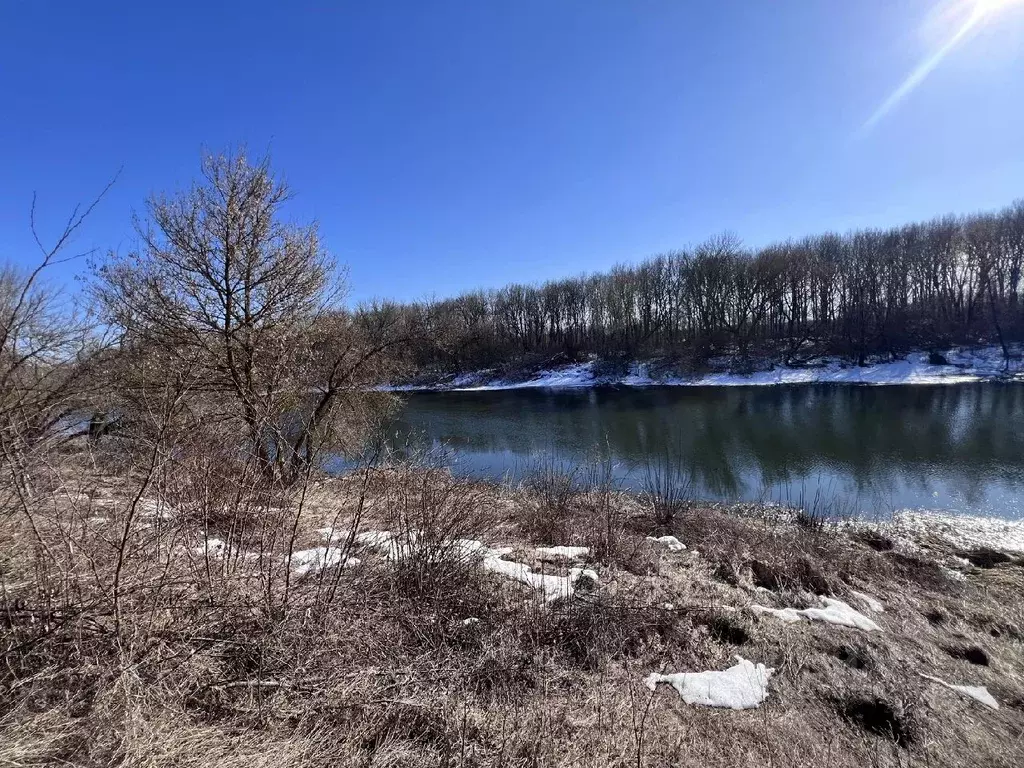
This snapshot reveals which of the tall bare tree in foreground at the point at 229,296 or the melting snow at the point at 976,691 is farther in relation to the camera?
the tall bare tree in foreground at the point at 229,296

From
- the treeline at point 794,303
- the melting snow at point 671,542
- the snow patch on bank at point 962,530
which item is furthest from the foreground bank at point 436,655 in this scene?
the treeline at point 794,303

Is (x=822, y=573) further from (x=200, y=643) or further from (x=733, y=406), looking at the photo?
(x=733, y=406)

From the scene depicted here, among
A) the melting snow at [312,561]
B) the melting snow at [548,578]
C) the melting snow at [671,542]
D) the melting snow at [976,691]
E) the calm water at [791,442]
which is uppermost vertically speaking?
the melting snow at [312,561]

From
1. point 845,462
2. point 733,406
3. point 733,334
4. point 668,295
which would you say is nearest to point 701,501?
point 845,462

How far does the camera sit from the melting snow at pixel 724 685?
336 centimetres

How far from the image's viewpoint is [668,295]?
51.8 meters

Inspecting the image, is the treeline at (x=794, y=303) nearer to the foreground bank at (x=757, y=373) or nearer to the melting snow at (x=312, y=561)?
the foreground bank at (x=757, y=373)

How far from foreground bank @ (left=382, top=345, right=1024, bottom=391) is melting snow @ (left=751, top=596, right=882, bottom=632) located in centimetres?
3263

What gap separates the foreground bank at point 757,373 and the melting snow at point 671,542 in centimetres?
3009

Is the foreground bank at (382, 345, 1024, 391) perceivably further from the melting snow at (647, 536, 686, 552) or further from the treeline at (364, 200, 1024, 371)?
the melting snow at (647, 536, 686, 552)

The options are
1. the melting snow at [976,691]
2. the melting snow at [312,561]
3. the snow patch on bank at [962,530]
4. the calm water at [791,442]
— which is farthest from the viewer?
the calm water at [791,442]

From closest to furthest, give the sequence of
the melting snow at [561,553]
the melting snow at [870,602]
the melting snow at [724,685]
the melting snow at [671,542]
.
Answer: the melting snow at [724,685] → the melting snow at [870,602] → the melting snow at [561,553] → the melting snow at [671,542]

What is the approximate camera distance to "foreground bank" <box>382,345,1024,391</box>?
3253cm

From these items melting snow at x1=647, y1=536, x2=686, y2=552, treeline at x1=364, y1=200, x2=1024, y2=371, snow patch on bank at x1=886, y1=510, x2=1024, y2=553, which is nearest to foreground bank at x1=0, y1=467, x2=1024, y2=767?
melting snow at x1=647, y1=536, x2=686, y2=552
